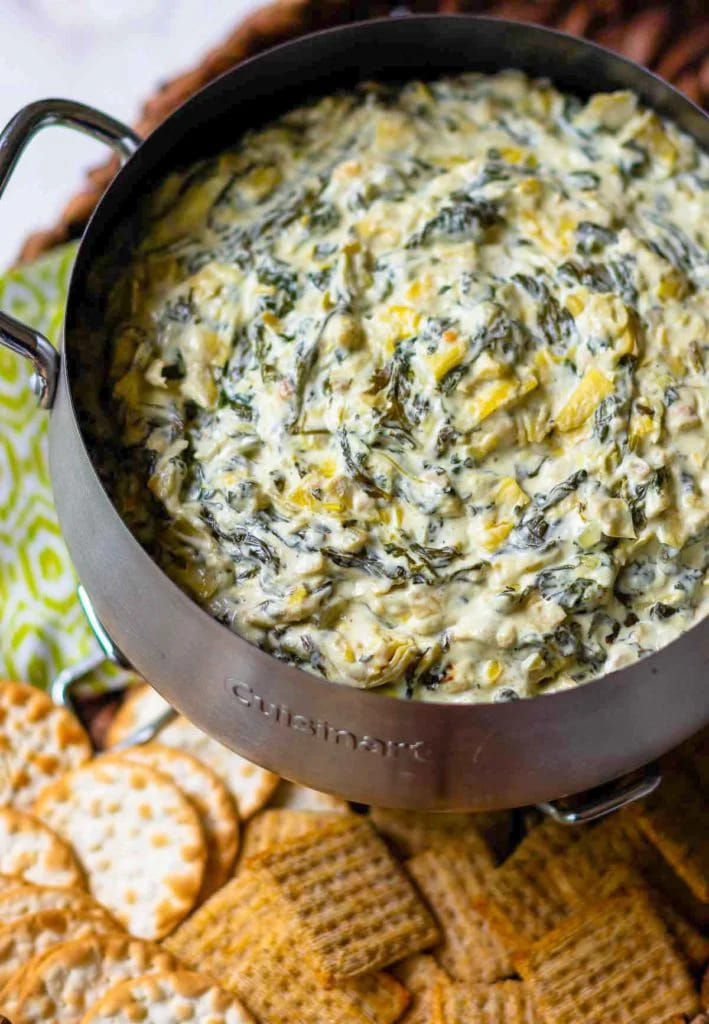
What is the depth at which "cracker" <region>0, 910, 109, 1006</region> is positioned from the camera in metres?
2.58

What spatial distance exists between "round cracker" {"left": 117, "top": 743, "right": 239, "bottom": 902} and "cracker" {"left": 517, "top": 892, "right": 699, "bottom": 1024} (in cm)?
64

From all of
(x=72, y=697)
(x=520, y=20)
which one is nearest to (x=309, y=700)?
(x=72, y=697)

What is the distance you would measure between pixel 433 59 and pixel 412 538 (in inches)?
45.0

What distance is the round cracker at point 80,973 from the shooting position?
253cm

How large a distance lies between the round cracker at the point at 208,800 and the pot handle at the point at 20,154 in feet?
2.87

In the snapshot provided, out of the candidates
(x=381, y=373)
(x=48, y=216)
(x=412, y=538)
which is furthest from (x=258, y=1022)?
(x=48, y=216)

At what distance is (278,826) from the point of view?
110 inches

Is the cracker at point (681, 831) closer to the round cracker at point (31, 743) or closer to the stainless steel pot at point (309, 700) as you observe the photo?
the stainless steel pot at point (309, 700)

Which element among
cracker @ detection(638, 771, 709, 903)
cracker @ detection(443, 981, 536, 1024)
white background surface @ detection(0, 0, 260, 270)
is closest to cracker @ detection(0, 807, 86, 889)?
cracker @ detection(443, 981, 536, 1024)

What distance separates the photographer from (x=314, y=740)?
6.84 feet

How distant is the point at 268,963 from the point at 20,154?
1.59 meters

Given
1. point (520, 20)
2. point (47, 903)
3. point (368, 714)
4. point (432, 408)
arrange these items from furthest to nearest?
1. point (520, 20)
2. point (47, 903)
3. point (432, 408)
4. point (368, 714)

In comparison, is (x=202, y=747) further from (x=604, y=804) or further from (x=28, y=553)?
(x=604, y=804)

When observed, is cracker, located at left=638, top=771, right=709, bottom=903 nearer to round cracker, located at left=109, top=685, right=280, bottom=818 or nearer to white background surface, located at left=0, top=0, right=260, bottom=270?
round cracker, located at left=109, top=685, right=280, bottom=818
